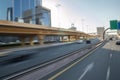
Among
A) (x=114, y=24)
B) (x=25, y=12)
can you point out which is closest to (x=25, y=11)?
(x=25, y=12)

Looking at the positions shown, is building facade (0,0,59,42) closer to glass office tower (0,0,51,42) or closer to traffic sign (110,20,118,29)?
glass office tower (0,0,51,42)

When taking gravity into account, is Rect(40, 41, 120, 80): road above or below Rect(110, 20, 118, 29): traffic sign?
below

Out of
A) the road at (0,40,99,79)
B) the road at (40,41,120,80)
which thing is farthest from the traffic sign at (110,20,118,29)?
the road at (40,41,120,80)

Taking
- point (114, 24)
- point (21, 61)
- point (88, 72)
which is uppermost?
point (114, 24)

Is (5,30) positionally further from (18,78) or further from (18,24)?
(18,78)

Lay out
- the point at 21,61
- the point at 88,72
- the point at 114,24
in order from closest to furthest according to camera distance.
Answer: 1. the point at 88,72
2. the point at 21,61
3. the point at 114,24

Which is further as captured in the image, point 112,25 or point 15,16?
point 15,16

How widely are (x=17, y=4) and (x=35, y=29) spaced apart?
4092 inches

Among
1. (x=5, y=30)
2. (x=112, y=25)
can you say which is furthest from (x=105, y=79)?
(x=112, y=25)

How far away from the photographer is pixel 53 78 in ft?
36.0

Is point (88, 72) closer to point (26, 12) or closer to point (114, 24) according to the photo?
point (114, 24)

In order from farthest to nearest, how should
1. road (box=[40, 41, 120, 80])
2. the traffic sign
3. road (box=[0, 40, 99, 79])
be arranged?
1. the traffic sign
2. road (box=[0, 40, 99, 79])
3. road (box=[40, 41, 120, 80])

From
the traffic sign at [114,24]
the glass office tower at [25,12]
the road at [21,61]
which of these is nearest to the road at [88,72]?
the road at [21,61]

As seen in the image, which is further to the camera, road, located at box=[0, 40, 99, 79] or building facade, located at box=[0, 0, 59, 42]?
building facade, located at box=[0, 0, 59, 42]
